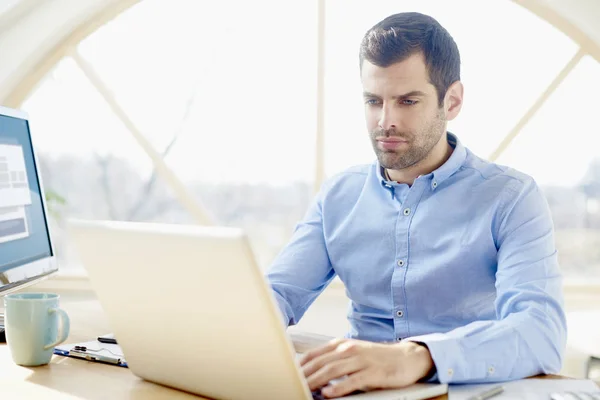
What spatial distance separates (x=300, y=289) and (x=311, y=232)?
17cm

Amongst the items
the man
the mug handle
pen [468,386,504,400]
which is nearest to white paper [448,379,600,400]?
pen [468,386,504,400]

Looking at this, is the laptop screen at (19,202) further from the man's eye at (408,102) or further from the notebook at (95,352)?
the man's eye at (408,102)

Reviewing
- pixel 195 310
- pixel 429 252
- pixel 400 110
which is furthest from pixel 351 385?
pixel 400 110

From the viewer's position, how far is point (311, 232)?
189 centimetres

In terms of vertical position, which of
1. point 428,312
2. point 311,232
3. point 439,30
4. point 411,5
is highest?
point 411,5

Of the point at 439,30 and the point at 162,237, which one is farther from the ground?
the point at 439,30

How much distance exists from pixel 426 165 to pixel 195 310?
0.93 m

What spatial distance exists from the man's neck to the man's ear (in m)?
0.07

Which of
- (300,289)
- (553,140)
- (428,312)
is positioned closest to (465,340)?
(428,312)

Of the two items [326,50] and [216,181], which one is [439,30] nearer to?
[326,50]

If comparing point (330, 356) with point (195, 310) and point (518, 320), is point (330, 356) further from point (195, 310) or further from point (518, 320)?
point (518, 320)

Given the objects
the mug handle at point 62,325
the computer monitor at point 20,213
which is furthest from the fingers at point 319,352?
the computer monitor at point 20,213

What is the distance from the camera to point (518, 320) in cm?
131

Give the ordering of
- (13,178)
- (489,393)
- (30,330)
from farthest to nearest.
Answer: (13,178), (30,330), (489,393)
